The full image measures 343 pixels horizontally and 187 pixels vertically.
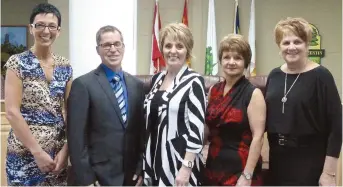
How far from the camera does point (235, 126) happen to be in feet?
6.68

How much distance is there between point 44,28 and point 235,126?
1.07 meters

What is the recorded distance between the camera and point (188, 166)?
6.40 ft

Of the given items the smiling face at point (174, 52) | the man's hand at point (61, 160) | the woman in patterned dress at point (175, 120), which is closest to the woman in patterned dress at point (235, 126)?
the woman in patterned dress at point (175, 120)

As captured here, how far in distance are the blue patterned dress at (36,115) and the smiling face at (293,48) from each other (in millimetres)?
1139

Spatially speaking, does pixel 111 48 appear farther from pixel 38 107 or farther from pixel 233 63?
pixel 233 63

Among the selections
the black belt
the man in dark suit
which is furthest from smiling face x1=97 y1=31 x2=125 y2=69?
the black belt

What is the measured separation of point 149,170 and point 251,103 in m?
0.62

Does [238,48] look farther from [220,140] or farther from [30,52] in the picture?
[30,52]

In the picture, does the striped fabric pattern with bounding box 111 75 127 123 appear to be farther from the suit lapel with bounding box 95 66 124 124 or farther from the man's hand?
the man's hand

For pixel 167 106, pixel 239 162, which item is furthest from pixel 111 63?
pixel 239 162

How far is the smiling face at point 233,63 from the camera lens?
2068mm

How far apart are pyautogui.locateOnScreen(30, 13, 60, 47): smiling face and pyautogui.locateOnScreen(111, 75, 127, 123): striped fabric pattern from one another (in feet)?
1.26

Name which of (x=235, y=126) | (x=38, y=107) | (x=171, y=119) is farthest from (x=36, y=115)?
(x=235, y=126)

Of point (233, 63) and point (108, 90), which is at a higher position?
point (233, 63)
